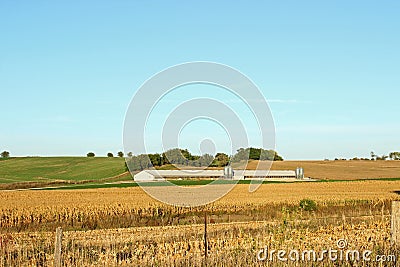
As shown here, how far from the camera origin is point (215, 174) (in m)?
79.4

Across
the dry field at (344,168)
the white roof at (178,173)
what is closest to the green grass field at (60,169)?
the white roof at (178,173)

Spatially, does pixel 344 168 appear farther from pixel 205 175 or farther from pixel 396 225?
pixel 396 225

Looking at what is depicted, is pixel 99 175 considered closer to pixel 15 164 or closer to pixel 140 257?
pixel 15 164

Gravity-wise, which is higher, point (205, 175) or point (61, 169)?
point (61, 169)

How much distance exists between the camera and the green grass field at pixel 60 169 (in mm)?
97625

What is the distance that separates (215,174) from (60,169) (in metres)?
46.7

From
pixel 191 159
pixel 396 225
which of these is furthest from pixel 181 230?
pixel 396 225

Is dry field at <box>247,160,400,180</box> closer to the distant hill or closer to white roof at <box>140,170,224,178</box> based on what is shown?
white roof at <box>140,170,224,178</box>

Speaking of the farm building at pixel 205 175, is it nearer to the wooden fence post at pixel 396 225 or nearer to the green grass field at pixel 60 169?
the green grass field at pixel 60 169

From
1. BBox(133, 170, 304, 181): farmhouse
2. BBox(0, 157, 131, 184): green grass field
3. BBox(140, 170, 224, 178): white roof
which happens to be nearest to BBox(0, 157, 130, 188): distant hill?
BBox(0, 157, 131, 184): green grass field

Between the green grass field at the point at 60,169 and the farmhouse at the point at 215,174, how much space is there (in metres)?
9.98

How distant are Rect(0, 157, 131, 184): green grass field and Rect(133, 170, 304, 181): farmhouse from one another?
998cm

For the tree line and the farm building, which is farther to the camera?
the farm building

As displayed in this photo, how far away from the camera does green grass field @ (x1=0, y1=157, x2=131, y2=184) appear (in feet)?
320
